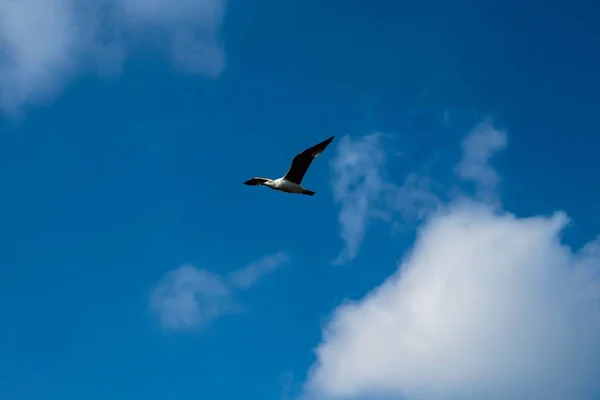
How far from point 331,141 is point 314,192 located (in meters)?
6.42

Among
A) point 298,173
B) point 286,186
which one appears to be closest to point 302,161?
point 298,173

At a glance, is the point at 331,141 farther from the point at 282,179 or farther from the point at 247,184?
the point at 247,184

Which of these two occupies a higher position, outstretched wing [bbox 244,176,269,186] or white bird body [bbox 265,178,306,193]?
outstretched wing [bbox 244,176,269,186]

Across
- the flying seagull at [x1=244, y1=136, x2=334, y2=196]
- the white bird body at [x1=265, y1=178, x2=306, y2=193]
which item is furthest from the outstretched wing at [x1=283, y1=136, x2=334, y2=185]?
the white bird body at [x1=265, y1=178, x2=306, y2=193]

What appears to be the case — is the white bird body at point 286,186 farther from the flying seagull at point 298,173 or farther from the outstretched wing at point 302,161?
the outstretched wing at point 302,161

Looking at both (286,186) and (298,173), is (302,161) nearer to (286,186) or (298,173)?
(298,173)

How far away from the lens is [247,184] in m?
77.0

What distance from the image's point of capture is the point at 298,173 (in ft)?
230

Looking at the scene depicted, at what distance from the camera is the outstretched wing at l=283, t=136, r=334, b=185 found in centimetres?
6733

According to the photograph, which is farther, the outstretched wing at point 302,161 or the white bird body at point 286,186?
the white bird body at point 286,186

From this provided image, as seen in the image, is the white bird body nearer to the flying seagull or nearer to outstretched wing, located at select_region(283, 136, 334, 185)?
the flying seagull

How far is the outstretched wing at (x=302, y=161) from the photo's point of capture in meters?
67.3

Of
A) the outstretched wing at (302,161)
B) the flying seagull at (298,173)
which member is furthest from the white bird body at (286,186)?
the outstretched wing at (302,161)

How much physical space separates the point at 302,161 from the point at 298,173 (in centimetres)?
173
